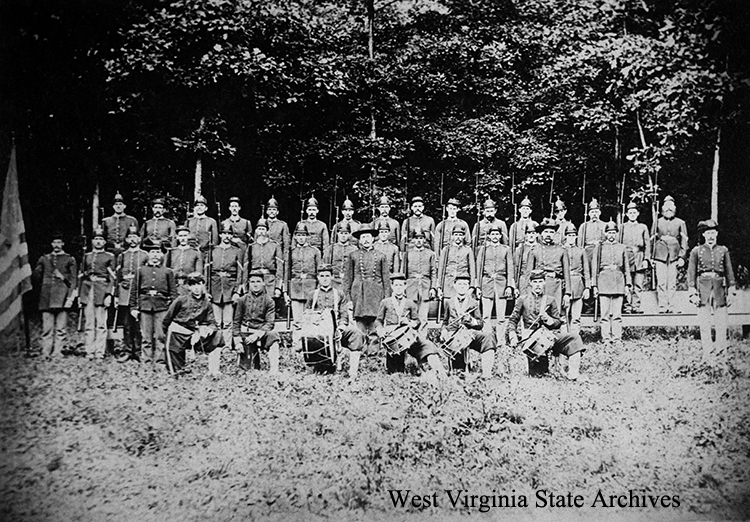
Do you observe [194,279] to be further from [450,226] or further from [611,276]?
[611,276]

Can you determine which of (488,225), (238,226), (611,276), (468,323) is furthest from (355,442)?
(611,276)

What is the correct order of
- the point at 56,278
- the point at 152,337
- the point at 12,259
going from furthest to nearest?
the point at 152,337 < the point at 56,278 < the point at 12,259

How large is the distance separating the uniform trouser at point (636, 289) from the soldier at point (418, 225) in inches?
68.6

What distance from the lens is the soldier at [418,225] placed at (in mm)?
4781

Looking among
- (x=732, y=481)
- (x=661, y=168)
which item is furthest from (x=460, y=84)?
(x=732, y=481)

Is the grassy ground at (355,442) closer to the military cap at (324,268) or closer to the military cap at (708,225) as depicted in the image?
the military cap at (324,268)

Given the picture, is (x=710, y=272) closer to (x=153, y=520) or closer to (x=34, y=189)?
(x=153, y=520)

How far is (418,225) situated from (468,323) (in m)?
0.92

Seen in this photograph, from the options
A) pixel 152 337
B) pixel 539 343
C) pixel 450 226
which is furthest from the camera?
pixel 450 226

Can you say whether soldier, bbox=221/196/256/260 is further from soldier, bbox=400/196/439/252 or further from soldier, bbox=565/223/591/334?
soldier, bbox=565/223/591/334

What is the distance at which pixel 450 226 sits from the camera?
Result: 16.2ft

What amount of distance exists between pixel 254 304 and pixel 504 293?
2.09 metres

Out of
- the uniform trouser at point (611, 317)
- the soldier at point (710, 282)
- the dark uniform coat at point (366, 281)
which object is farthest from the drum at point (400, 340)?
the soldier at point (710, 282)

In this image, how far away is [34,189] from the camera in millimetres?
4246
